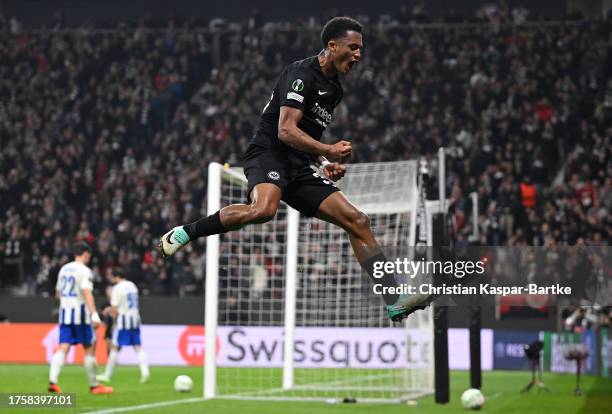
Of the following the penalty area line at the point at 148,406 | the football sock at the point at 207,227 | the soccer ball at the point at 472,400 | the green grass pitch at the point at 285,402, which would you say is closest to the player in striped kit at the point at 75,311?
the green grass pitch at the point at 285,402

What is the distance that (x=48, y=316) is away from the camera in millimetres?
24078

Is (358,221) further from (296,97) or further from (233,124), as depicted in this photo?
(233,124)

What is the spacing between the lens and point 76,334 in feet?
47.2

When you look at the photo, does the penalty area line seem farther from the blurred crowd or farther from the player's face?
the blurred crowd

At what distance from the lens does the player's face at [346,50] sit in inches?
309

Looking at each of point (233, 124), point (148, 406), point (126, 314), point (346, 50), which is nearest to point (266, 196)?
point (346, 50)

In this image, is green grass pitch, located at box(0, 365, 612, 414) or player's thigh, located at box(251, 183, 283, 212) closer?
player's thigh, located at box(251, 183, 283, 212)

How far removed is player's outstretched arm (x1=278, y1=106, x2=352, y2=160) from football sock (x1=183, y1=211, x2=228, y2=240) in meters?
0.84

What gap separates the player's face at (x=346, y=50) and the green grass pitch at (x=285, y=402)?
4.96m

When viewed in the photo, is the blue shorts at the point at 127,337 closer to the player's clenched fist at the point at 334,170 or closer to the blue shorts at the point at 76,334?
the blue shorts at the point at 76,334

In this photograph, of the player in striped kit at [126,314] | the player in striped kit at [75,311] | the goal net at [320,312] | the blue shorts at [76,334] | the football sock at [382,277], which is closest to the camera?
the football sock at [382,277]

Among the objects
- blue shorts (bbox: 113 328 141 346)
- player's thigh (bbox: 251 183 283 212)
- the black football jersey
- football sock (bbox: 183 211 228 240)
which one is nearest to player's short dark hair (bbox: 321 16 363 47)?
the black football jersey

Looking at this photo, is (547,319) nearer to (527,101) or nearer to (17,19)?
(527,101)

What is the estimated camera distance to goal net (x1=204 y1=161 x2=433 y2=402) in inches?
543
